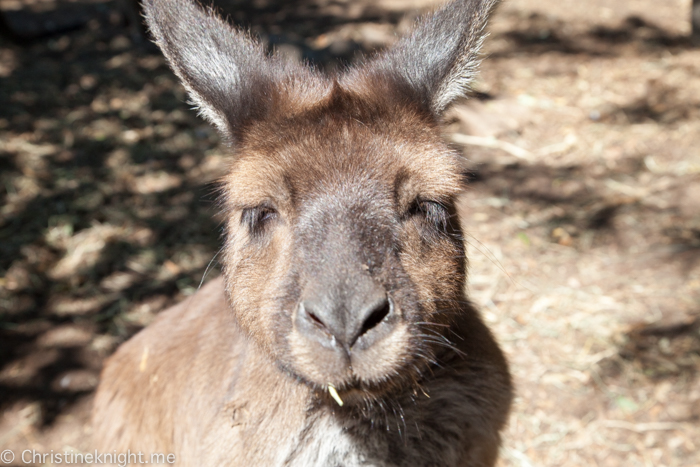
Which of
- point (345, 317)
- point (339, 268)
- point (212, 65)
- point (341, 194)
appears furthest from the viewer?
point (212, 65)

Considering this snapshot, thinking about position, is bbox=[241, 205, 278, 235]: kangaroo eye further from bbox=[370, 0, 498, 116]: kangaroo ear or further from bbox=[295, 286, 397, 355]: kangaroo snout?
bbox=[370, 0, 498, 116]: kangaroo ear

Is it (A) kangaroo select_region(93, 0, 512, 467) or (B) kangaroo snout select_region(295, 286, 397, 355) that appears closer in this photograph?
(B) kangaroo snout select_region(295, 286, 397, 355)

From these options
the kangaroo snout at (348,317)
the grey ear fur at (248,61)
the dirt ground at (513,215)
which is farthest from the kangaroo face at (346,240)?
the dirt ground at (513,215)

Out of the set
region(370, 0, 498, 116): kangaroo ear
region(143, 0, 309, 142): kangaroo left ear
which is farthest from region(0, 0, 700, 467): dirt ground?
region(143, 0, 309, 142): kangaroo left ear

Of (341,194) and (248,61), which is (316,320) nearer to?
(341,194)

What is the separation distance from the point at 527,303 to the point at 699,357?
1.50 meters

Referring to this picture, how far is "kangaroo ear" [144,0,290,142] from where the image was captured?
277cm

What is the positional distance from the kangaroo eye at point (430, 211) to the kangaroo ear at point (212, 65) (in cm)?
93

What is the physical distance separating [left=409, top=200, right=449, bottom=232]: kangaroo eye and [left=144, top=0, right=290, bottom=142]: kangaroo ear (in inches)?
36.5

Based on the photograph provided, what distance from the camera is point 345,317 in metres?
2.15

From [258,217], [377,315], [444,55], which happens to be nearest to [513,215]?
[444,55]

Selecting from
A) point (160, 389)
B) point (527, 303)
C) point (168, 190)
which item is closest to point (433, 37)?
point (160, 389)

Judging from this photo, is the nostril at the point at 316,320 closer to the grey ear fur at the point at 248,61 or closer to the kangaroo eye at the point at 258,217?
the kangaroo eye at the point at 258,217

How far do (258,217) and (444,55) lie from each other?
50.6 inches
